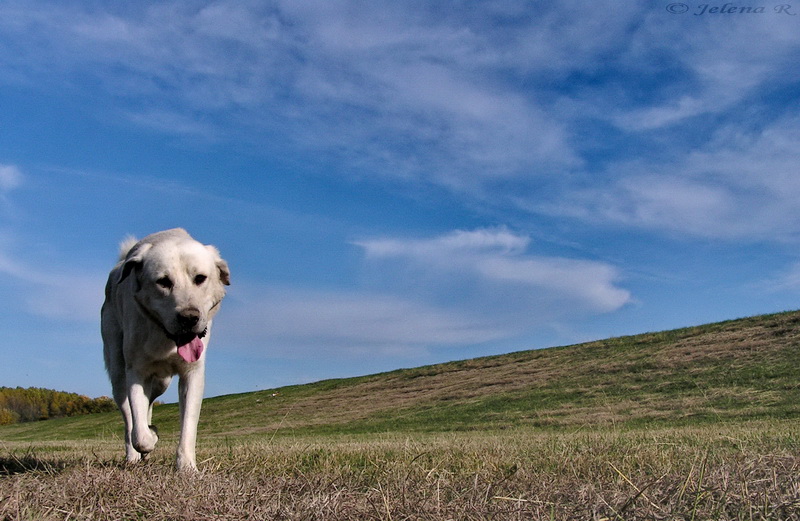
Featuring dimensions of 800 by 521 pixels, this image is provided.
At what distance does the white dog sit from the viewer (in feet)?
15.9

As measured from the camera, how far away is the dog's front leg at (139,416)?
476 cm

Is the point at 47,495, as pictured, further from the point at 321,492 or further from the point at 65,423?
the point at 65,423

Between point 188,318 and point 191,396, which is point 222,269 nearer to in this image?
point 188,318

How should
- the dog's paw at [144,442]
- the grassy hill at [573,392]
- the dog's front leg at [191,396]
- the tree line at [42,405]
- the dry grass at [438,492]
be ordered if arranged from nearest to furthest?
the dry grass at [438,492] → the dog's paw at [144,442] → the dog's front leg at [191,396] → the grassy hill at [573,392] → the tree line at [42,405]

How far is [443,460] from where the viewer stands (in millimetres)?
4742

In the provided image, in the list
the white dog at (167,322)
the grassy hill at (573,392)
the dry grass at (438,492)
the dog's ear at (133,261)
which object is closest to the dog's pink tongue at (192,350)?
the white dog at (167,322)

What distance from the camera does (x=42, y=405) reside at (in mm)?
51938

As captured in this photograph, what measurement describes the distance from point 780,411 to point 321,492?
1563 centimetres

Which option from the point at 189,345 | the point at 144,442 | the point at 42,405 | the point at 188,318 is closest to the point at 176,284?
the point at 188,318

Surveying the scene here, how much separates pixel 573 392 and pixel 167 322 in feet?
68.8

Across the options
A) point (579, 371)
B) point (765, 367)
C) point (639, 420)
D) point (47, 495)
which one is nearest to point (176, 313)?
point (47, 495)

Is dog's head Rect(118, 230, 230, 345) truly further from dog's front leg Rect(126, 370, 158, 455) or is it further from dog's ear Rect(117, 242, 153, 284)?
dog's front leg Rect(126, 370, 158, 455)

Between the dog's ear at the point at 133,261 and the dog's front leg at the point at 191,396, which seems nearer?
the dog's front leg at the point at 191,396

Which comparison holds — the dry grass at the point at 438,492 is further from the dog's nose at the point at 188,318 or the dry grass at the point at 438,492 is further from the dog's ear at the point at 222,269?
the dog's ear at the point at 222,269
